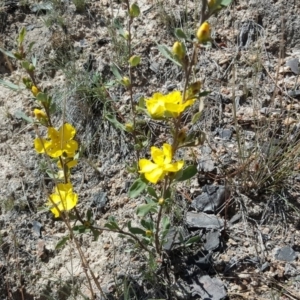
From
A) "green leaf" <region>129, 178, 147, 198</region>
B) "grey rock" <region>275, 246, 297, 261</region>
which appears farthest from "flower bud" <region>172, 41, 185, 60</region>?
"grey rock" <region>275, 246, 297, 261</region>

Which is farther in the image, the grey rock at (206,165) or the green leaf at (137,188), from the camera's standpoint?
the grey rock at (206,165)

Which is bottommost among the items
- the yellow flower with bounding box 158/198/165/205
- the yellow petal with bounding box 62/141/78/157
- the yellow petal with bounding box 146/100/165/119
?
the yellow flower with bounding box 158/198/165/205

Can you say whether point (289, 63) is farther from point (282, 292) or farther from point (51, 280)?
point (51, 280)

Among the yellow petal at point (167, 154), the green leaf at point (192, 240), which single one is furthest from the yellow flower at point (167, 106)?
the green leaf at point (192, 240)

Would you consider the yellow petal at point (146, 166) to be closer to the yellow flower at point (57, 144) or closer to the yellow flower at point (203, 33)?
the yellow flower at point (57, 144)

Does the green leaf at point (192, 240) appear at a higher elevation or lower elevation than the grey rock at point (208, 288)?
higher

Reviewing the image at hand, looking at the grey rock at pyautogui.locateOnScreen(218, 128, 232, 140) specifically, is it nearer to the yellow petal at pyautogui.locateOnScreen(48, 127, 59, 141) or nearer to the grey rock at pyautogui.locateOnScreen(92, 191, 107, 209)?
the grey rock at pyautogui.locateOnScreen(92, 191, 107, 209)

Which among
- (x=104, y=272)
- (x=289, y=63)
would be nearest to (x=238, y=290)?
(x=104, y=272)
